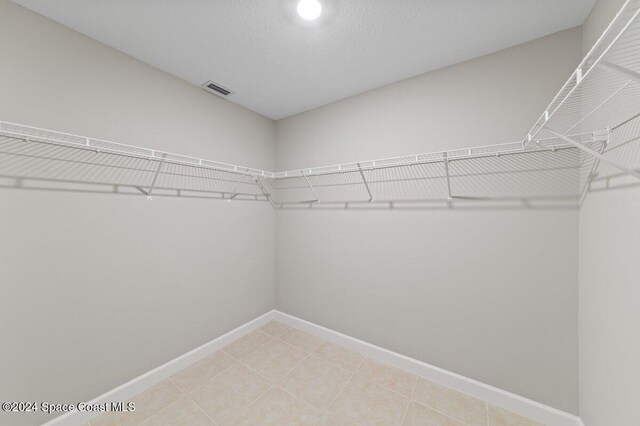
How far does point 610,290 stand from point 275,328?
7.90 feet

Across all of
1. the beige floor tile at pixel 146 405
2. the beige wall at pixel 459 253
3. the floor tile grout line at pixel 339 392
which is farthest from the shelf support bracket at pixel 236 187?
the floor tile grout line at pixel 339 392

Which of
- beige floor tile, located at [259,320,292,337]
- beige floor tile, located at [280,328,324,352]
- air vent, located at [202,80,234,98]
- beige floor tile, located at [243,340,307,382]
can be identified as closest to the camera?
beige floor tile, located at [243,340,307,382]

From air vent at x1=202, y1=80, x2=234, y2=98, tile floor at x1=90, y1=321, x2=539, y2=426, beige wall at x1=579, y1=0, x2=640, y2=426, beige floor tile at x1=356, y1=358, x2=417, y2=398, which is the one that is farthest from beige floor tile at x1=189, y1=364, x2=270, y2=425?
air vent at x1=202, y1=80, x2=234, y2=98

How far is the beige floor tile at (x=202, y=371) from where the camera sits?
5.59 ft

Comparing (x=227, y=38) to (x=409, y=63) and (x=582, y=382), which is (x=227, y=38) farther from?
(x=582, y=382)

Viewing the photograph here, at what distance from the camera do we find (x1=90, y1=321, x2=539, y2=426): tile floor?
56.1 inches

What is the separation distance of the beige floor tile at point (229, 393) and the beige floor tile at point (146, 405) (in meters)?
0.14

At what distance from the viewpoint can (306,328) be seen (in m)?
2.40

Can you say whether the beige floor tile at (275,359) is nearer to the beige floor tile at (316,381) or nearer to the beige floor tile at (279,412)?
the beige floor tile at (316,381)

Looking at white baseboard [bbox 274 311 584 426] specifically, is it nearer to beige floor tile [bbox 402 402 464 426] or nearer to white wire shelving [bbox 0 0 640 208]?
beige floor tile [bbox 402 402 464 426]

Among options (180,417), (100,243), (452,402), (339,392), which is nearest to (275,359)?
(339,392)

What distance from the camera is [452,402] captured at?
1.54m

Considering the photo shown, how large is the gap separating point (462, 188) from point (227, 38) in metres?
1.79

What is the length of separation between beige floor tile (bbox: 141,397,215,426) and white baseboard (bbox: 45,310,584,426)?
0.30m
